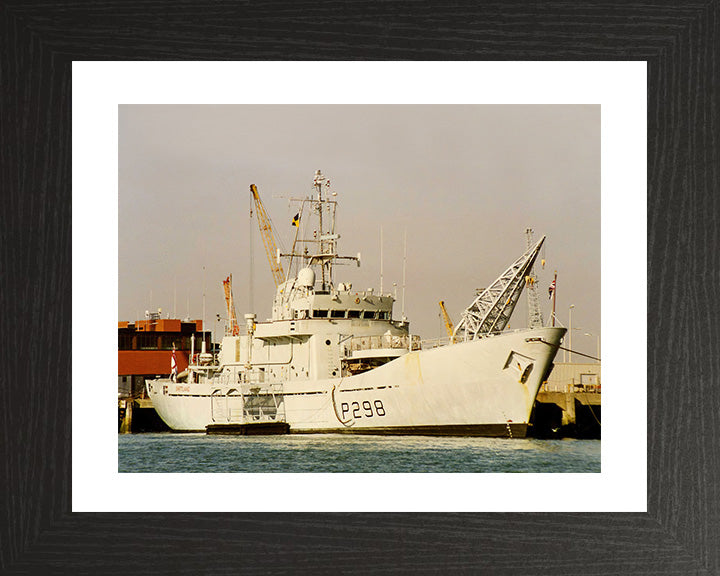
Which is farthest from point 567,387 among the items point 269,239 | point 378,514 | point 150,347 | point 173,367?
point 173,367

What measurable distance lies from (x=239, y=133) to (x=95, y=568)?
3593 millimetres

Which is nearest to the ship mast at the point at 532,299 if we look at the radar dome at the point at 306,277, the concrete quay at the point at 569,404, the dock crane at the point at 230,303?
the concrete quay at the point at 569,404

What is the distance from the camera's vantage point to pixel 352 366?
1144cm

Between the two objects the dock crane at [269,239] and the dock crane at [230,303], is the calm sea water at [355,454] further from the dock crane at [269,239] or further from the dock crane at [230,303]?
the dock crane at [269,239]

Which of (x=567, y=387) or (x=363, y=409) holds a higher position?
(x=567, y=387)

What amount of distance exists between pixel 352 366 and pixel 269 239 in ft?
8.24

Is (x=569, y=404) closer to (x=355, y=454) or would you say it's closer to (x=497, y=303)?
(x=497, y=303)

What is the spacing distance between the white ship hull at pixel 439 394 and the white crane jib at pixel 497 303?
21 cm

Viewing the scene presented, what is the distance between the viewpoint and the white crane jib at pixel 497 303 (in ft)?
27.9

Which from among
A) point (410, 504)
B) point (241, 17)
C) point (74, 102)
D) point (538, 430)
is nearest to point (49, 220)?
point (74, 102)

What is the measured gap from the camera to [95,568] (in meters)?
6.28

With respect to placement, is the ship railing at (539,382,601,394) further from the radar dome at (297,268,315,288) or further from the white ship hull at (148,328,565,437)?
the radar dome at (297,268,315,288)

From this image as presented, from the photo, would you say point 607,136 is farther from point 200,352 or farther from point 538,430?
point 200,352

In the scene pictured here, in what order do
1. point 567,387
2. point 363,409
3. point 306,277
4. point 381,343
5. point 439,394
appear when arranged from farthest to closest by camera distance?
point 306,277, point 381,343, point 363,409, point 439,394, point 567,387
